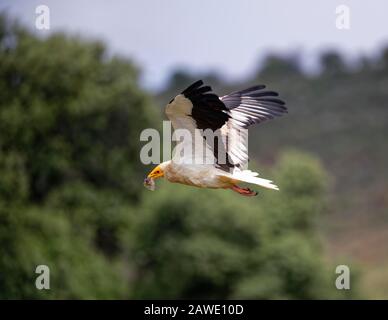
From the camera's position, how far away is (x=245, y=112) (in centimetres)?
1714

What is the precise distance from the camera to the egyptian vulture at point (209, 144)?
591 inches

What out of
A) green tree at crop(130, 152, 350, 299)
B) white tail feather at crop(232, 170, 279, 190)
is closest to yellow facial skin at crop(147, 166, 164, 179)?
white tail feather at crop(232, 170, 279, 190)

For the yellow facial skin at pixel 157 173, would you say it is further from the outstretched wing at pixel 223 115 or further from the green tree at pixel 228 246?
the green tree at pixel 228 246

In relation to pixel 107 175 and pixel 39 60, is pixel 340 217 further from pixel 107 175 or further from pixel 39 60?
pixel 39 60

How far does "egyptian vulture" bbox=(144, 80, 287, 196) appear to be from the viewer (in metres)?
15.0

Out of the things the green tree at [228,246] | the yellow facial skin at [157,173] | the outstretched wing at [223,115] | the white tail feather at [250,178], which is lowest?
the white tail feather at [250,178]

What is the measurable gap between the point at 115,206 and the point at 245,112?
88.8 feet

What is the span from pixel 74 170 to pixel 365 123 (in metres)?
22.5

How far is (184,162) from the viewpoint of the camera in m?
15.8

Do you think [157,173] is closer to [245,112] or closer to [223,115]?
[223,115]

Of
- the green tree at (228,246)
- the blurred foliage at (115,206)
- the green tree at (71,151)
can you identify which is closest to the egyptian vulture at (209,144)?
the blurred foliage at (115,206)

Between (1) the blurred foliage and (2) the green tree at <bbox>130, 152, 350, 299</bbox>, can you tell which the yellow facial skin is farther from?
(2) the green tree at <bbox>130, 152, 350, 299</bbox>

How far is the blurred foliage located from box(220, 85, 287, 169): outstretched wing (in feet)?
68.4

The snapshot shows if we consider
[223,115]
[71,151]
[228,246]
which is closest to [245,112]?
[223,115]
